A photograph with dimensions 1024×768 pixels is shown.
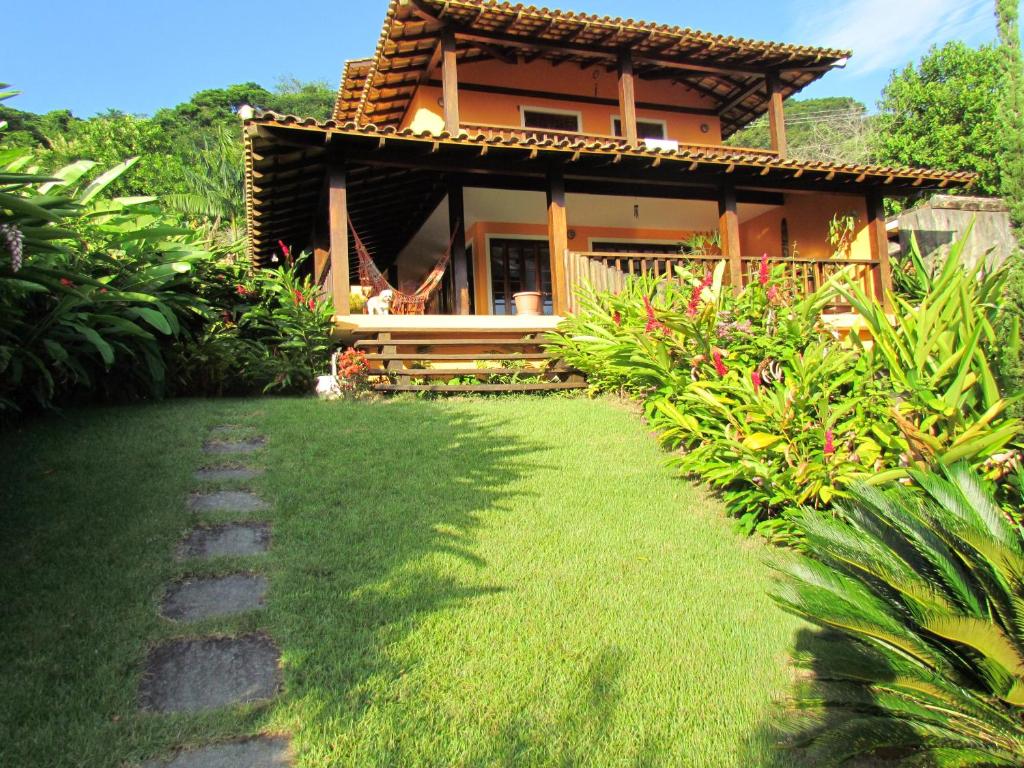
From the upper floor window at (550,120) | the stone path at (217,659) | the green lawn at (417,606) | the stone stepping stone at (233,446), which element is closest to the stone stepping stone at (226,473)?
the green lawn at (417,606)

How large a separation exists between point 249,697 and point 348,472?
8.59 ft

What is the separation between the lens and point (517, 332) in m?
9.77

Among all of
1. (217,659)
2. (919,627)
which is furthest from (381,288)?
(919,627)

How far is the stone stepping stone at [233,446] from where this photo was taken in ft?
19.5

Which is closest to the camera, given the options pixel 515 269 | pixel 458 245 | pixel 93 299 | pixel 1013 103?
pixel 1013 103

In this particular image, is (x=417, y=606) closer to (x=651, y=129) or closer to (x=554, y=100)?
(x=554, y=100)

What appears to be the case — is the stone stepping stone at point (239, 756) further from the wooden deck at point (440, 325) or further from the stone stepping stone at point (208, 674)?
the wooden deck at point (440, 325)

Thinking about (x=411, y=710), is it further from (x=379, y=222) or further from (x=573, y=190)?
(x=379, y=222)

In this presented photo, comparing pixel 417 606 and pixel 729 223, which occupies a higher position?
pixel 729 223

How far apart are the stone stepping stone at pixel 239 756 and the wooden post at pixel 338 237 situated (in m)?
6.86

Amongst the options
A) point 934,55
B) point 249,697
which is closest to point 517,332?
point 249,697

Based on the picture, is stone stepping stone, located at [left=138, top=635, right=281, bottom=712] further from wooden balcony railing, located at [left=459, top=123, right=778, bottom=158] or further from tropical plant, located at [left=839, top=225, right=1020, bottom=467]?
wooden balcony railing, located at [left=459, top=123, right=778, bottom=158]

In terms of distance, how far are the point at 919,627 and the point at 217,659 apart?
8.78 feet

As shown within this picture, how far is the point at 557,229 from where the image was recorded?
1059 centimetres
